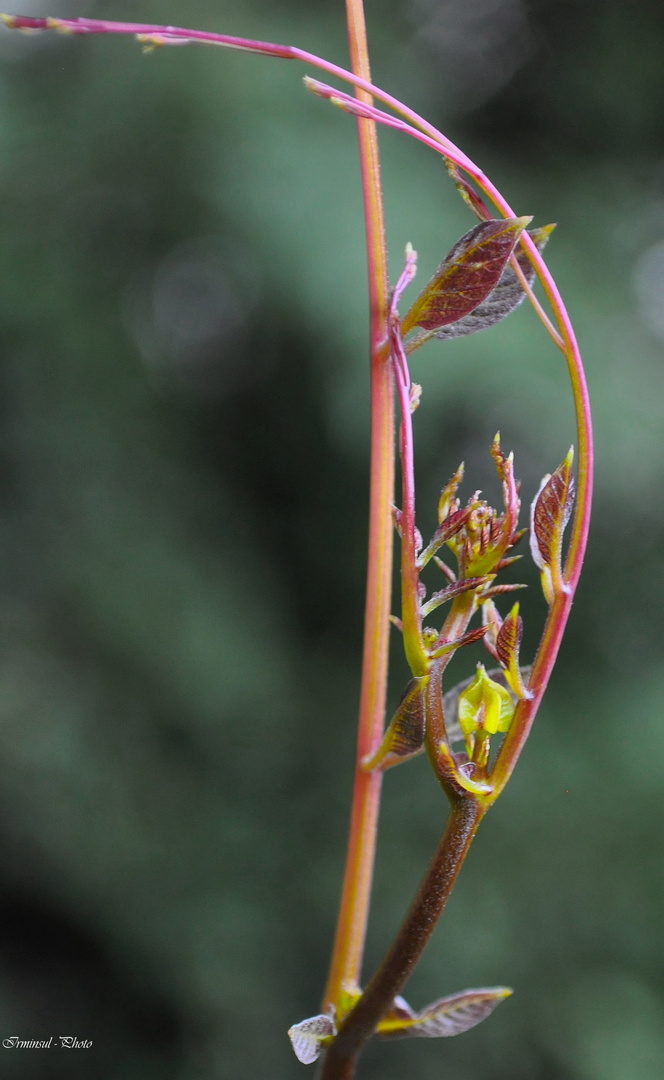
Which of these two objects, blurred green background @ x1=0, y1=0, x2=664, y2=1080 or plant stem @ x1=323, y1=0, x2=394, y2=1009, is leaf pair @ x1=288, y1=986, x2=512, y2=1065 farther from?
blurred green background @ x1=0, y1=0, x2=664, y2=1080

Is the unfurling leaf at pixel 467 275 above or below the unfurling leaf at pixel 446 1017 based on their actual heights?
above

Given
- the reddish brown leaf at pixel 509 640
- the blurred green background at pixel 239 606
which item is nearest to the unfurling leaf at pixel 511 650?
the reddish brown leaf at pixel 509 640

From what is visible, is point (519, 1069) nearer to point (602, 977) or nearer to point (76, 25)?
point (602, 977)

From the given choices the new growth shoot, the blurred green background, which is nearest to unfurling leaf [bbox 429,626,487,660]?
the new growth shoot

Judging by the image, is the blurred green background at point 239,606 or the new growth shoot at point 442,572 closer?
the new growth shoot at point 442,572

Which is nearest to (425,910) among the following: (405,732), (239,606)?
(405,732)

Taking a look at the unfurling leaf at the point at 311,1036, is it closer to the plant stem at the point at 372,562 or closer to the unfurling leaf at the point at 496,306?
the plant stem at the point at 372,562
